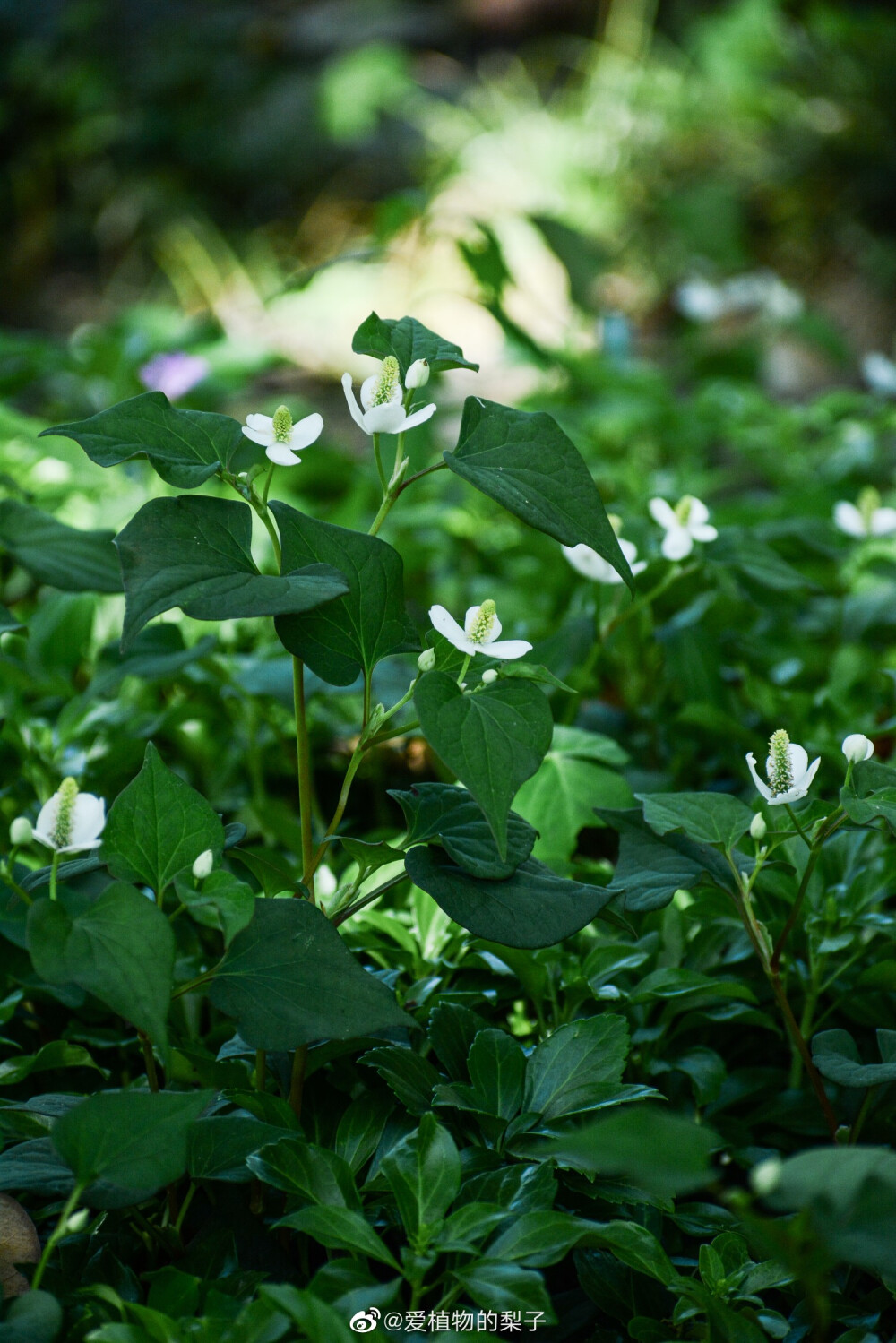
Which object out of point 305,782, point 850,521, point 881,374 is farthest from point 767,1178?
point 881,374

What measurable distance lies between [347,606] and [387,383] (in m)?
0.13

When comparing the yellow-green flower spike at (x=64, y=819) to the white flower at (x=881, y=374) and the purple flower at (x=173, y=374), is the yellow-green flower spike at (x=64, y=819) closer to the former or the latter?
the purple flower at (x=173, y=374)

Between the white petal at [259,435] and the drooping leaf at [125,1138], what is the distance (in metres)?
0.34

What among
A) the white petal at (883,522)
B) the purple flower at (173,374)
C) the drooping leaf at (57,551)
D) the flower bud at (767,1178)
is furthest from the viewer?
the purple flower at (173,374)

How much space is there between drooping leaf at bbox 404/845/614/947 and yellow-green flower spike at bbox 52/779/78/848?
0.18 m

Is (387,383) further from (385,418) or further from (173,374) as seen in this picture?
(173,374)

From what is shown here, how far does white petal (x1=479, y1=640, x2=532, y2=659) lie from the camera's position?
562 millimetres

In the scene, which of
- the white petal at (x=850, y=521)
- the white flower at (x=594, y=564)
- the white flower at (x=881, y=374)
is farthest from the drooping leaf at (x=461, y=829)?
the white flower at (x=881, y=374)

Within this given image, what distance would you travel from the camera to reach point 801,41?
391cm

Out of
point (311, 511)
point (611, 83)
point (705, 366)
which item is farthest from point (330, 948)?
point (611, 83)

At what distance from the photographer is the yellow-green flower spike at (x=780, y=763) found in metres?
0.59

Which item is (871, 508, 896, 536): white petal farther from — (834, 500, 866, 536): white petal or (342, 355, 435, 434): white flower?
(342, 355, 435, 434): white flower

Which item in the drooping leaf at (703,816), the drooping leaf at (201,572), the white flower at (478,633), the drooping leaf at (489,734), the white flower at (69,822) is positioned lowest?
the drooping leaf at (703,816)

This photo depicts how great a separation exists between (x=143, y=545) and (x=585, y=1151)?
346mm
